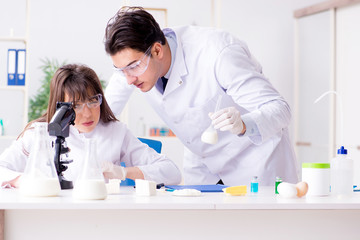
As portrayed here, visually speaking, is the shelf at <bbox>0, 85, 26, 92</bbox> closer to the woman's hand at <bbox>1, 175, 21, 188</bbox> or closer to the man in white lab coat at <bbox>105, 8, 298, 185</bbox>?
the man in white lab coat at <bbox>105, 8, 298, 185</bbox>

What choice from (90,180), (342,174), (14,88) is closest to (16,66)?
(14,88)

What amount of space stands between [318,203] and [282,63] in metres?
3.79

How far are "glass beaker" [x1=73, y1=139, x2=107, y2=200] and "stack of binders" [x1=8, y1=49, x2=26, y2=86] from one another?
118 inches

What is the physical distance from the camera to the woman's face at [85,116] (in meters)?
1.97

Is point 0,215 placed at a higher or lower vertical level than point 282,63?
lower

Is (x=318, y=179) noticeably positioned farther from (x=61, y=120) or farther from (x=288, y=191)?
(x=61, y=120)

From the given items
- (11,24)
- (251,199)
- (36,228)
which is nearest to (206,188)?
(251,199)

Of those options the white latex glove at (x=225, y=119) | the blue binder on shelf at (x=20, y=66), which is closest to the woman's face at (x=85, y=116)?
the white latex glove at (x=225, y=119)

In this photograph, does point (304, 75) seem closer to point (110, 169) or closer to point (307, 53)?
point (307, 53)

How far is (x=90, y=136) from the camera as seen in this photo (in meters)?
2.09

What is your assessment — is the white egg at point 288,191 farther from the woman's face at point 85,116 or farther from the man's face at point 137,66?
the woman's face at point 85,116

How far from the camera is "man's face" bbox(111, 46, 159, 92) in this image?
187 centimetres

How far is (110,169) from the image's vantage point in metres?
1.67

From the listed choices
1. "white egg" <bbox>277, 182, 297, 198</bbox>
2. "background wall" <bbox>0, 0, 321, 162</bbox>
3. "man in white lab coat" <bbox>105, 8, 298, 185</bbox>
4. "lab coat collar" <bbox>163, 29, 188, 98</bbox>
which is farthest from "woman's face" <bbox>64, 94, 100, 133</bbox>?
"background wall" <bbox>0, 0, 321, 162</bbox>
